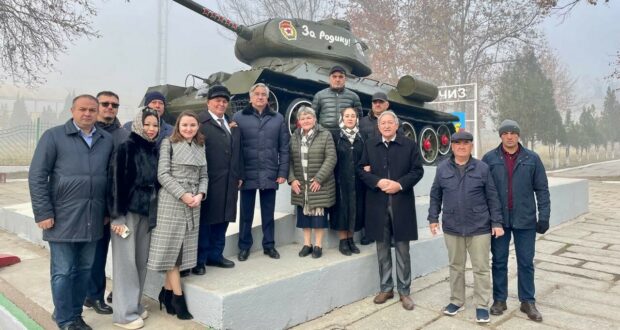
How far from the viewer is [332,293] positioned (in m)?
3.99

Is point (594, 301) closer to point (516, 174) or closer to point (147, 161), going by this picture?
point (516, 174)

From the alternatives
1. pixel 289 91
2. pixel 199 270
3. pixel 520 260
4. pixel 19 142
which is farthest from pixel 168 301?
pixel 19 142

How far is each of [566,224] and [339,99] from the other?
618cm

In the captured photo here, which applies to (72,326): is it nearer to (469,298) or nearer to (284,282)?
(284,282)

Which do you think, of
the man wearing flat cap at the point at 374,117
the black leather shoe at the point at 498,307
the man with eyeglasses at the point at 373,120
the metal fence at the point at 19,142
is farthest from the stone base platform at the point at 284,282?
the metal fence at the point at 19,142

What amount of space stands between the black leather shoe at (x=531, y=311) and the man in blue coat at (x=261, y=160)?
2.29 meters

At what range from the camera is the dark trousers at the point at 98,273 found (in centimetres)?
358

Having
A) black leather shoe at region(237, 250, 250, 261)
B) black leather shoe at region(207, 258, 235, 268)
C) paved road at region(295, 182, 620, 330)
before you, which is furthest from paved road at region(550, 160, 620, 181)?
black leather shoe at region(207, 258, 235, 268)

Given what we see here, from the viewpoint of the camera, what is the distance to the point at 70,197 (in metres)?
3.11

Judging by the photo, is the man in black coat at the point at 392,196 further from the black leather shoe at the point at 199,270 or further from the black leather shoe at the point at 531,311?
the black leather shoe at the point at 199,270

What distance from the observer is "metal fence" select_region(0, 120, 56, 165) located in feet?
58.0

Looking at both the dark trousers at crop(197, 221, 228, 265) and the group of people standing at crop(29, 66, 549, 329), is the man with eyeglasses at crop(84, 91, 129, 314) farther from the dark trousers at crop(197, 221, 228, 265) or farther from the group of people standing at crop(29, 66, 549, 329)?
the dark trousers at crop(197, 221, 228, 265)

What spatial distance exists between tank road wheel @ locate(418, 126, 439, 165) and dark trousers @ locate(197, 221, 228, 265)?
242 inches

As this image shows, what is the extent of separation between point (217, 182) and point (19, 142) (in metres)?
18.3
